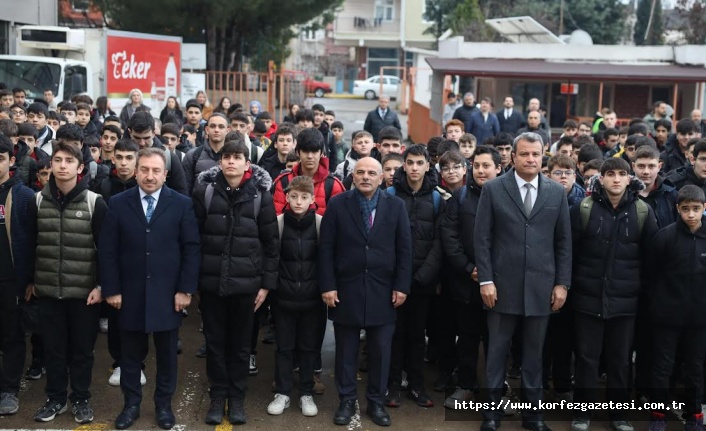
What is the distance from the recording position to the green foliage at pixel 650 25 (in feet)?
146

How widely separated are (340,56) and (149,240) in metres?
51.3

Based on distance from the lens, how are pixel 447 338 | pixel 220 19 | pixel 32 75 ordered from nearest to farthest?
pixel 447 338, pixel 32 75, pixel 220 19

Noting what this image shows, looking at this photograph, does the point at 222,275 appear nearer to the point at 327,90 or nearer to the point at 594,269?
the point at 594,269

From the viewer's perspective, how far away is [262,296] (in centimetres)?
598

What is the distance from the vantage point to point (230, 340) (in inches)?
239

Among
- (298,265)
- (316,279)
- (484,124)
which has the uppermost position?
(484,124)

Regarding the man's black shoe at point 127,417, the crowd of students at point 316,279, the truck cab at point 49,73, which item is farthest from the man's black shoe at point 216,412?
the truck cab at point 49,73

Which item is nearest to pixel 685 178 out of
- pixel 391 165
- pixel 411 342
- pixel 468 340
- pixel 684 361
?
pixel 684 361

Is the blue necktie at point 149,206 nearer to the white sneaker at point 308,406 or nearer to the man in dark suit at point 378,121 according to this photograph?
the white sneaker at point 308,406

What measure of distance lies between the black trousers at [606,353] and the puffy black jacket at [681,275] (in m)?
0.28

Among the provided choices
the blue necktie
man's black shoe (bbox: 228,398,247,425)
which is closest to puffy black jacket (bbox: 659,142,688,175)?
man's black shoe (bbox: 228,398,247,425)

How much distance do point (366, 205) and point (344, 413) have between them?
1.55 m

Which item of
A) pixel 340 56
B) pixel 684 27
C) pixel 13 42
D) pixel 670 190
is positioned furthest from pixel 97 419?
pixel 340 56

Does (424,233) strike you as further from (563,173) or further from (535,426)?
(535,426)
